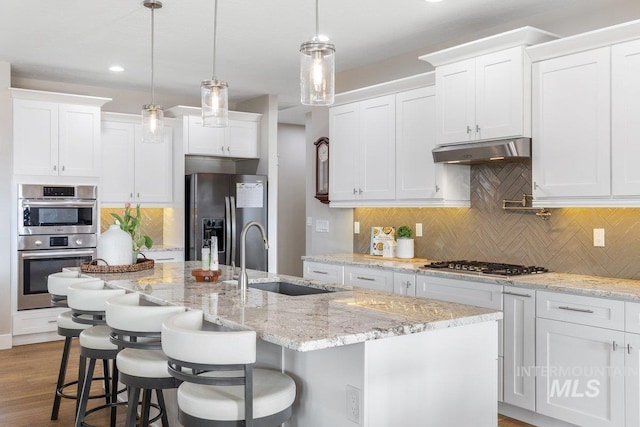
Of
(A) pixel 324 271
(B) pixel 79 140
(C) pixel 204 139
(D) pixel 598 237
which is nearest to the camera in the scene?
(D) pixel 598 237

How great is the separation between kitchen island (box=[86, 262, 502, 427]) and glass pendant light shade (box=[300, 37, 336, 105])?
3.18 feet

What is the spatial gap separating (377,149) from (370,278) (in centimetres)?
117

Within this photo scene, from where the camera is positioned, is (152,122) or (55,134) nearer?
(152,122)

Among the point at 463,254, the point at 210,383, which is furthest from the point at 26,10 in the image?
the point at 463,254

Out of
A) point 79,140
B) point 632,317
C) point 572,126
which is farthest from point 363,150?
point 79,140

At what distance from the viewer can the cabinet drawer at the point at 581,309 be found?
10.1 ft

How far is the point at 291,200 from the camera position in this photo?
31.7 ft

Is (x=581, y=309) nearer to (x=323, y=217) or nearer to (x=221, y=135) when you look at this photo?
(x=323, y=217)

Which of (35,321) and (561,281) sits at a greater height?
(561,281)

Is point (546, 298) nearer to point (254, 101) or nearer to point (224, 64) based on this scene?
point (224, 64)

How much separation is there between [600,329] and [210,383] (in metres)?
2.24

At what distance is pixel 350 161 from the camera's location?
210 inches

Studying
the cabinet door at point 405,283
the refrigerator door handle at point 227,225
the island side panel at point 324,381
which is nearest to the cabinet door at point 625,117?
the cabinet door at point 405,283

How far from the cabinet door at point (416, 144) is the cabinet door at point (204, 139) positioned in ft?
9.34
